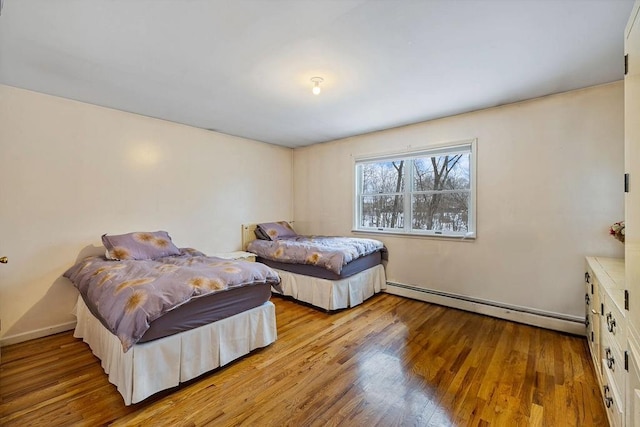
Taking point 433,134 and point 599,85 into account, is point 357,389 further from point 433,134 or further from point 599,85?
point 599,85

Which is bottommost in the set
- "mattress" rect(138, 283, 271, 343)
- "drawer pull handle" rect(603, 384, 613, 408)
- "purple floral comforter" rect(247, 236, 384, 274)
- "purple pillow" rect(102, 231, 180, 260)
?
"drawer pull handle" rect(603, 384, 613, 408)

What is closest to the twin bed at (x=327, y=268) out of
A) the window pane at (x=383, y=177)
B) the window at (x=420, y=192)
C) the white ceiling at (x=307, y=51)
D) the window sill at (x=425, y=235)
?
the window sill at (x=425, y=235)

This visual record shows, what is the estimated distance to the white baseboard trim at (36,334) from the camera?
256 cm

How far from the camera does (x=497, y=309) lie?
3.15 meters

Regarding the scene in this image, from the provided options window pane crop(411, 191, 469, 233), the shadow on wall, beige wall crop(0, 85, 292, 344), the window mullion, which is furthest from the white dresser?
the shadow on wall

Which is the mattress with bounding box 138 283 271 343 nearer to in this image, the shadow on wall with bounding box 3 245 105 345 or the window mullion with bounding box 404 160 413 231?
the shadow on wall with bounding box 3 245 105 345

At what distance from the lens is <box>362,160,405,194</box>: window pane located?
13.4ft

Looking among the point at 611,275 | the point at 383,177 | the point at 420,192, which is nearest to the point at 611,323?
the point at 611,275

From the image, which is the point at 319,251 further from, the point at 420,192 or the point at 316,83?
the point at 316,83

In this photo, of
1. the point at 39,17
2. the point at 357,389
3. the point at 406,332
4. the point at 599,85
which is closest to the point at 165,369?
the point at 357,389

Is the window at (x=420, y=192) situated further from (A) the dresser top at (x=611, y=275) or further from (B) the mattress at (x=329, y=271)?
(A) the dresser top at (x=611, y=275)

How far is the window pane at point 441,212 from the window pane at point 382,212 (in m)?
0.23

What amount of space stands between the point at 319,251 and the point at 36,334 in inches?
116

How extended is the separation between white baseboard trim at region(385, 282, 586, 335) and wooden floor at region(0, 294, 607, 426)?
12 cm
